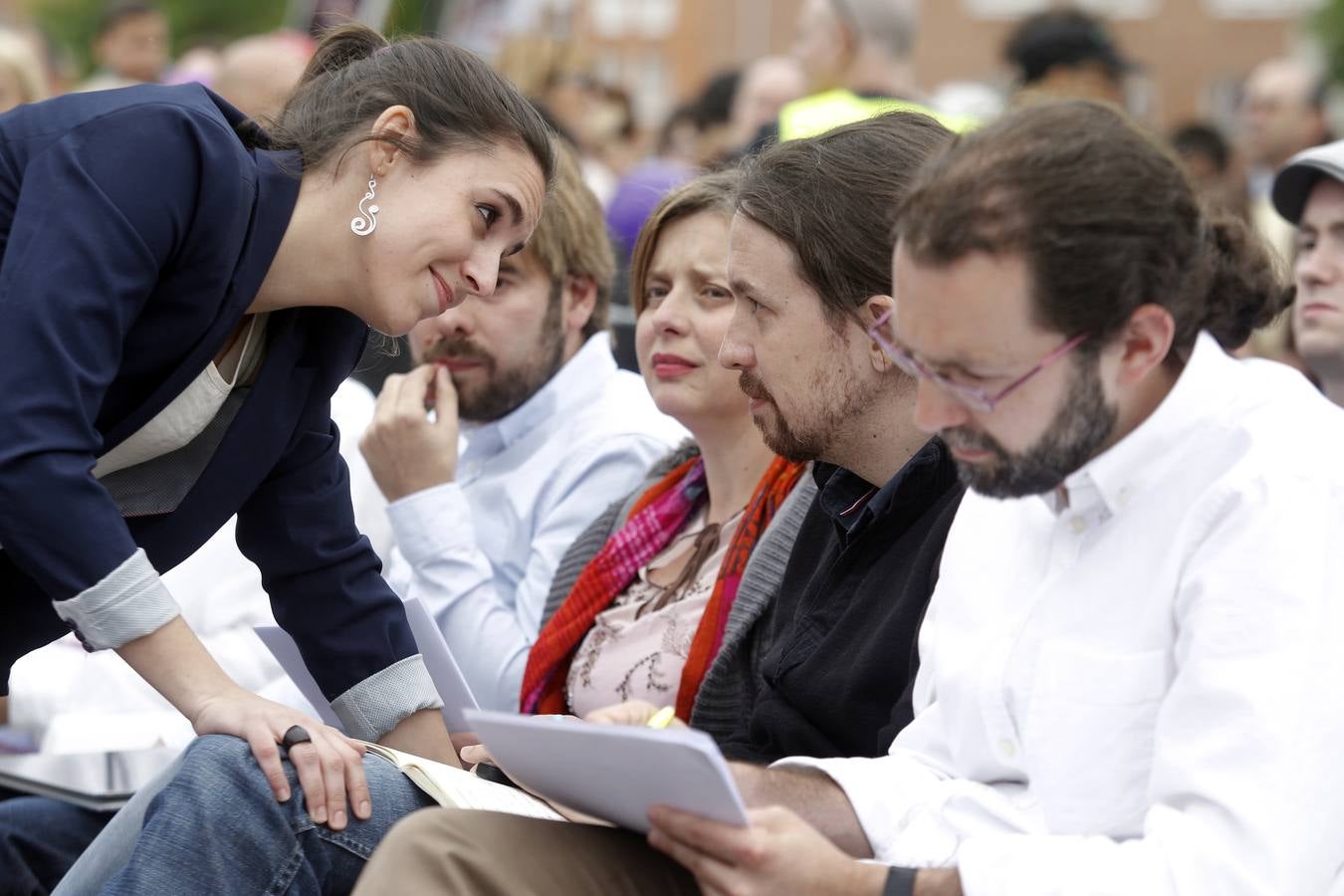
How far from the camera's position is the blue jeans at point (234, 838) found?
6.88ft

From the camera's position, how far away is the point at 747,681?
280 cm

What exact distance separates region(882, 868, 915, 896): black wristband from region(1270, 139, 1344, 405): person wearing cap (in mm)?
2024

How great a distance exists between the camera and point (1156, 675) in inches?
72.5

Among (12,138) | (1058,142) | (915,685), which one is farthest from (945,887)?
(12,138)

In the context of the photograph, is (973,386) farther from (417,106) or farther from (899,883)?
(417,106)

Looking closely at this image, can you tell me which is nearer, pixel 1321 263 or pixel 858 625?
pixel 858 625

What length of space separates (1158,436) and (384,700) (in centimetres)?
136

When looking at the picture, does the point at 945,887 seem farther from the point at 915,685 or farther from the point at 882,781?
the point at 915,685

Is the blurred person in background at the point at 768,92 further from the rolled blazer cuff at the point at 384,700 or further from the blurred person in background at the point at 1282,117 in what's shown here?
the rolled blazer cuff at the point at 384,700

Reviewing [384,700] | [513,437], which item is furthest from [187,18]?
[384,700]

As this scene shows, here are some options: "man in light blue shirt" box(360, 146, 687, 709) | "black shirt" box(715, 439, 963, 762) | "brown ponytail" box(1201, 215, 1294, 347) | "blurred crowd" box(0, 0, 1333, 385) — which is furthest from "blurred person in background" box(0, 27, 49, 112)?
"brown ponytail" box(1201, 215, 1294, 347)

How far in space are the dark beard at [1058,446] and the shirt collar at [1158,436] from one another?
20 millimetres

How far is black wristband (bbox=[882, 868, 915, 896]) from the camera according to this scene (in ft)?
6.14

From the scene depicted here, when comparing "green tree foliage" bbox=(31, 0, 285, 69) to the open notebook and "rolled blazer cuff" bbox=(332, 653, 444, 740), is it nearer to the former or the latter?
"rolled blazer cuff" bbox=(332, 653, 444, 740)
